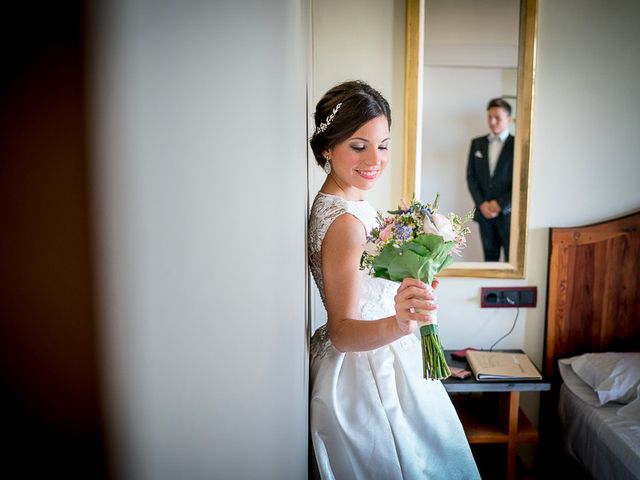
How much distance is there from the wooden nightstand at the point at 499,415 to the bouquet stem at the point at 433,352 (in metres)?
0.84

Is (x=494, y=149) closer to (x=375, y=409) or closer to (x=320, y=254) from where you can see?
(x=320, y=254)

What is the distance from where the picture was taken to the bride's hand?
110cm

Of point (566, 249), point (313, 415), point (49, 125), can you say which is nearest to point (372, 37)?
point (566, 249)

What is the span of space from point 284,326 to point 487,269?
1.76 metres

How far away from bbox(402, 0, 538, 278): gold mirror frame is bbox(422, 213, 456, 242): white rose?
1.15 m

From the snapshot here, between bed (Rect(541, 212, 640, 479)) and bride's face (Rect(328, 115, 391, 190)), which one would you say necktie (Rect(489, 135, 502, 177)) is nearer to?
bed (Rect(541, 212, 640, 479))

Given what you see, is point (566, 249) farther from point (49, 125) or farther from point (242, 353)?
point (49, 125)

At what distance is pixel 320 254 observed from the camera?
4.41 feet

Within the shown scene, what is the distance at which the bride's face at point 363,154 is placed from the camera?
4.51 feet

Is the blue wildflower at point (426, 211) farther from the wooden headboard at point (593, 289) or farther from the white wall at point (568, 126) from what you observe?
the wooden headboard at point (593, 289)

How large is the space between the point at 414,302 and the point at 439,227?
0.64ft

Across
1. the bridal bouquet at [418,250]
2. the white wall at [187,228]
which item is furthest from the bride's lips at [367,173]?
the white wall at [187,228]

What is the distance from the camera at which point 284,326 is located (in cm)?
79

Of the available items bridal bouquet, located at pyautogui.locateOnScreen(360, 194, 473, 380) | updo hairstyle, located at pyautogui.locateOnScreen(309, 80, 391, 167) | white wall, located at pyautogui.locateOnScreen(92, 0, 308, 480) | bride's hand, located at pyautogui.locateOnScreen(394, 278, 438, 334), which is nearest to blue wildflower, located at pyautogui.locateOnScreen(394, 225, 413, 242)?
Result: bridal bouquet, located at pyautogui.locateOnScreen(360, 194, 473, 380)
